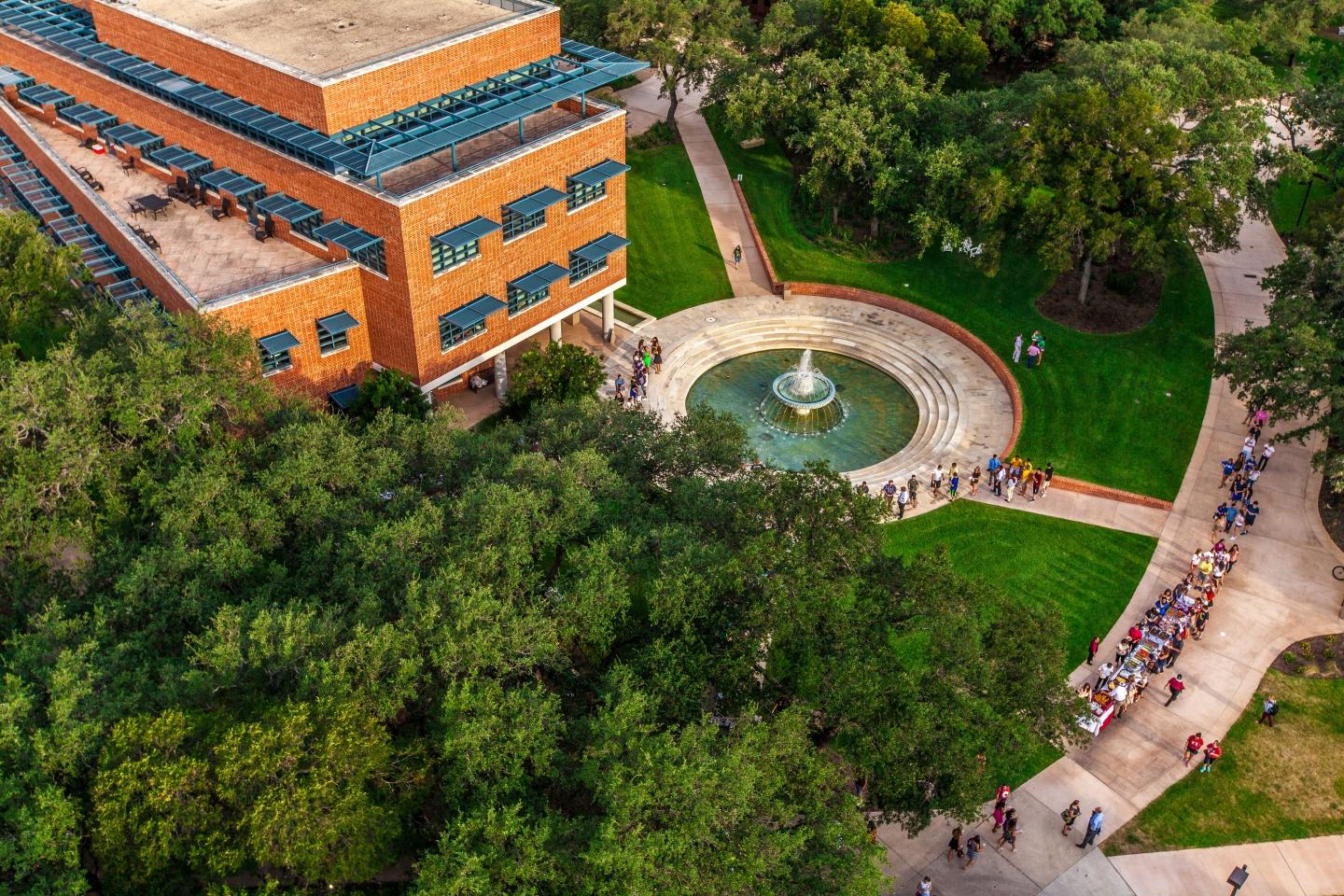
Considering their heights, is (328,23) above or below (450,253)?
above

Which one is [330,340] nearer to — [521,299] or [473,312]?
[473,312]

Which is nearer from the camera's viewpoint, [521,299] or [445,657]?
[445,657]

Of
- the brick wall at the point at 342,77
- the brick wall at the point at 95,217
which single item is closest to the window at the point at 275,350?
the brick wall at the point at 95,217

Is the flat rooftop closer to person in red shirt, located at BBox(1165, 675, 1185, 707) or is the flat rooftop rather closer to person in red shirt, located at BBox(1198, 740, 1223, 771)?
person in red shirt, located at BBox(1165, 675, 1185, 707)

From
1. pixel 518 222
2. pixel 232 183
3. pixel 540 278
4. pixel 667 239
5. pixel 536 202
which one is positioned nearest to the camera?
pixel 536 202

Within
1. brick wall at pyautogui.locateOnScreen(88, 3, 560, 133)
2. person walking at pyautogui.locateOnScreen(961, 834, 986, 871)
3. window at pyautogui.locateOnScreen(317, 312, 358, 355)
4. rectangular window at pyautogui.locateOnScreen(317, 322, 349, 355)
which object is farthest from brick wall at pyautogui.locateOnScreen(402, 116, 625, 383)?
person walking at pyautogui.locateOnScreen(961, 834, 986, 871)

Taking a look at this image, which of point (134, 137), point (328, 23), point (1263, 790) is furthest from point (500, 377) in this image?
point (1263, 790)

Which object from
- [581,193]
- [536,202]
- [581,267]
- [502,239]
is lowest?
[581,267]
